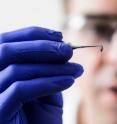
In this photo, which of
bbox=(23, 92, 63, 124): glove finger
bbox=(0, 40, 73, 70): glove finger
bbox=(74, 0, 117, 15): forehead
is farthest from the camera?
bbox=(74, 0, 117, 15): forehead

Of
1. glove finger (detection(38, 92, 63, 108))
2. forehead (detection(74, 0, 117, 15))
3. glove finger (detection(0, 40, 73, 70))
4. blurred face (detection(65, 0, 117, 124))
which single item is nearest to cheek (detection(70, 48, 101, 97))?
blurred face (detection(65, 0, 117, 124))

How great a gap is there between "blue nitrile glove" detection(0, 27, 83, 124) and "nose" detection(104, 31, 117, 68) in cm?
39

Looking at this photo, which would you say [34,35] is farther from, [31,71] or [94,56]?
[94,56]

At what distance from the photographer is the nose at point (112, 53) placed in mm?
1065

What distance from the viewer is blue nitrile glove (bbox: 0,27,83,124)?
2.14 ft

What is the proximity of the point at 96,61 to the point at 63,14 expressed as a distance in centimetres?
17

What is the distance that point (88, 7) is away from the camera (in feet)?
3.51

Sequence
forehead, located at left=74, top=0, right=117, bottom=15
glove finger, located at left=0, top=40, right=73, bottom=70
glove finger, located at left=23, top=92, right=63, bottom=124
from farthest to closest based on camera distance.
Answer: forehead, located at left=74, top=0, right=117, bottom=15 < glove finger, located at left=23, top=92, right=63, bottom=124 < glove finger, located at left=0, top=40, right=73, bottom=70

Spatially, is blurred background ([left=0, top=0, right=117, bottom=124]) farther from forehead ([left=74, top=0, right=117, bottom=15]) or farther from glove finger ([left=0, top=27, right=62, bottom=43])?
glove finger ([left=0, top=27, right=62, bottom=43])

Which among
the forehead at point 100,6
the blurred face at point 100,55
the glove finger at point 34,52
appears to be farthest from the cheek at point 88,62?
the glove finger at point 34,52

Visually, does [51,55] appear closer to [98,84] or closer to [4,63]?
[4,63]

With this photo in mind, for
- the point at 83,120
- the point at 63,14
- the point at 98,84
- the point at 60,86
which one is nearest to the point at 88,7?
the point at 63,14

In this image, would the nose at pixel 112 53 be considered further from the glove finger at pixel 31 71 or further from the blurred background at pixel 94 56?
the glove finger at pixel 31 71

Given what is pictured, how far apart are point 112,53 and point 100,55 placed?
0.13ft
